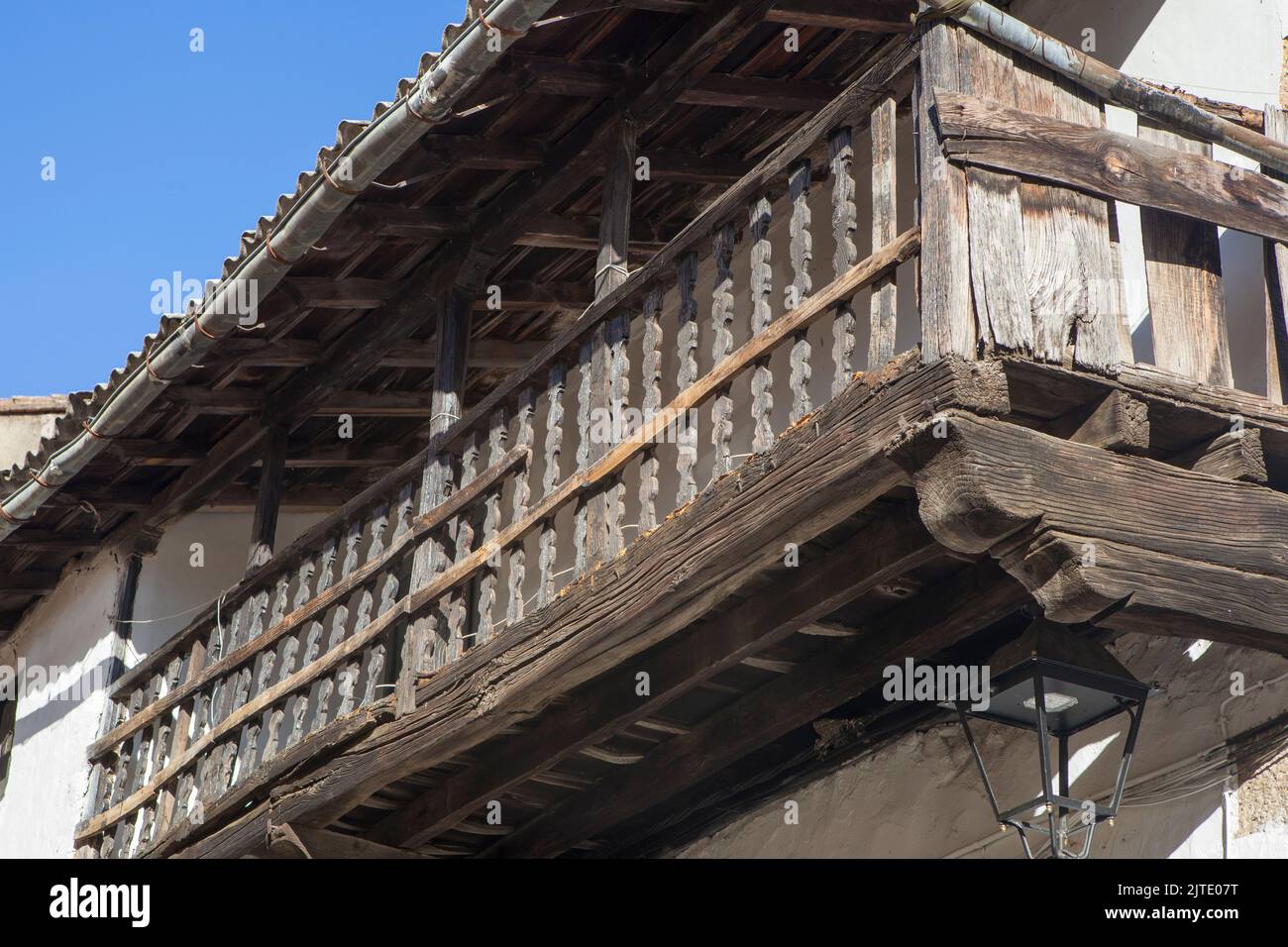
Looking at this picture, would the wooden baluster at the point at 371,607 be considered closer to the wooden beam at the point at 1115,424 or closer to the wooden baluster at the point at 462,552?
the wooden baluster at the point at 462,552

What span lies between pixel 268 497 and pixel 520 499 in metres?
2.58

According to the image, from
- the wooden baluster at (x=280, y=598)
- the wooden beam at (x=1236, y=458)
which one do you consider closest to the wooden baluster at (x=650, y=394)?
the wooden beam at (x=1236, y=458)

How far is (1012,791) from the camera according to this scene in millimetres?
5227

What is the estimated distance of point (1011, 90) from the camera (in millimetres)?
4473

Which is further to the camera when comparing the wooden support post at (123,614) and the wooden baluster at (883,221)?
the wooden support post at (123,614)

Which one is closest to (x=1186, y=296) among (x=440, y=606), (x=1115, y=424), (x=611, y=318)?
(x=1115, y=424)

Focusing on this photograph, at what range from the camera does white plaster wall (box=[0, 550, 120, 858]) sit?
8539mm

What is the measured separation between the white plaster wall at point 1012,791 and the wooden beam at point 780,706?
15.3 inches

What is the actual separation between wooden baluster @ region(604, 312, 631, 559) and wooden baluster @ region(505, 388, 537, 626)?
417mm

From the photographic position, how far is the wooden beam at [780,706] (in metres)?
4.88

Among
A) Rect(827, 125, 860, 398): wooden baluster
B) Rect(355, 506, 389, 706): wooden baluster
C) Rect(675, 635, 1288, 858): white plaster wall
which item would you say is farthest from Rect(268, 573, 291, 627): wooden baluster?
Rect(827, 125, 860, 398): wooden baluster

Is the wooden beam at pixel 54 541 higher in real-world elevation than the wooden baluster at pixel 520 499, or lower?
higher
